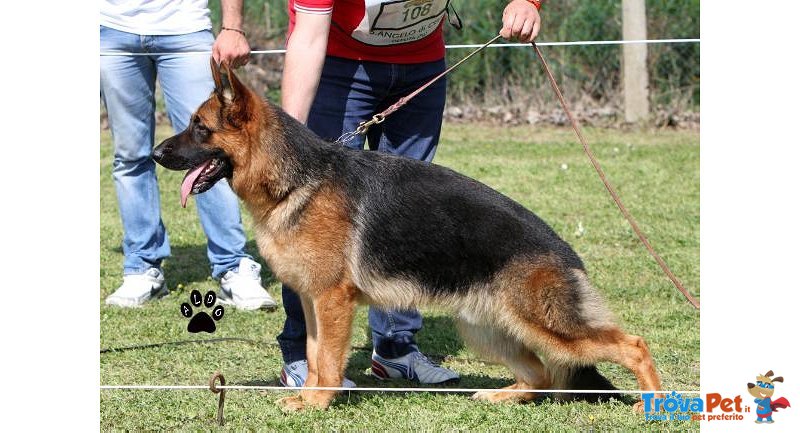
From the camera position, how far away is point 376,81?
16.7 feet

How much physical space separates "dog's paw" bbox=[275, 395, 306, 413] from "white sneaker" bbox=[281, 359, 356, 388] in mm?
298

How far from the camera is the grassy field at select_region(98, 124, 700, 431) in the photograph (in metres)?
4.62

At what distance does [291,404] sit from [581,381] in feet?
4.69

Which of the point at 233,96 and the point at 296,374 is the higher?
the point at 233,96

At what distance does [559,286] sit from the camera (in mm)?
4488

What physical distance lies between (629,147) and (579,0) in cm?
265

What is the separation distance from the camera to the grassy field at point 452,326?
15.2 ft

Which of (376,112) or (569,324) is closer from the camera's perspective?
(569,324)

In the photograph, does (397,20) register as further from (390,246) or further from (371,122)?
(390,246)

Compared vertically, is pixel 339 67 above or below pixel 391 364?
above

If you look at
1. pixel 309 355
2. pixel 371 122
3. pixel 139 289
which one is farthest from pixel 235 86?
pixel 139 289

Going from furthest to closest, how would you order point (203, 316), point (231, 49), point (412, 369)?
point (412, 369) < point (203, 316) < point (231, 49)

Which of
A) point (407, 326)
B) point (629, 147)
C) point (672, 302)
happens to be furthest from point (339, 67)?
point (629, 147)
